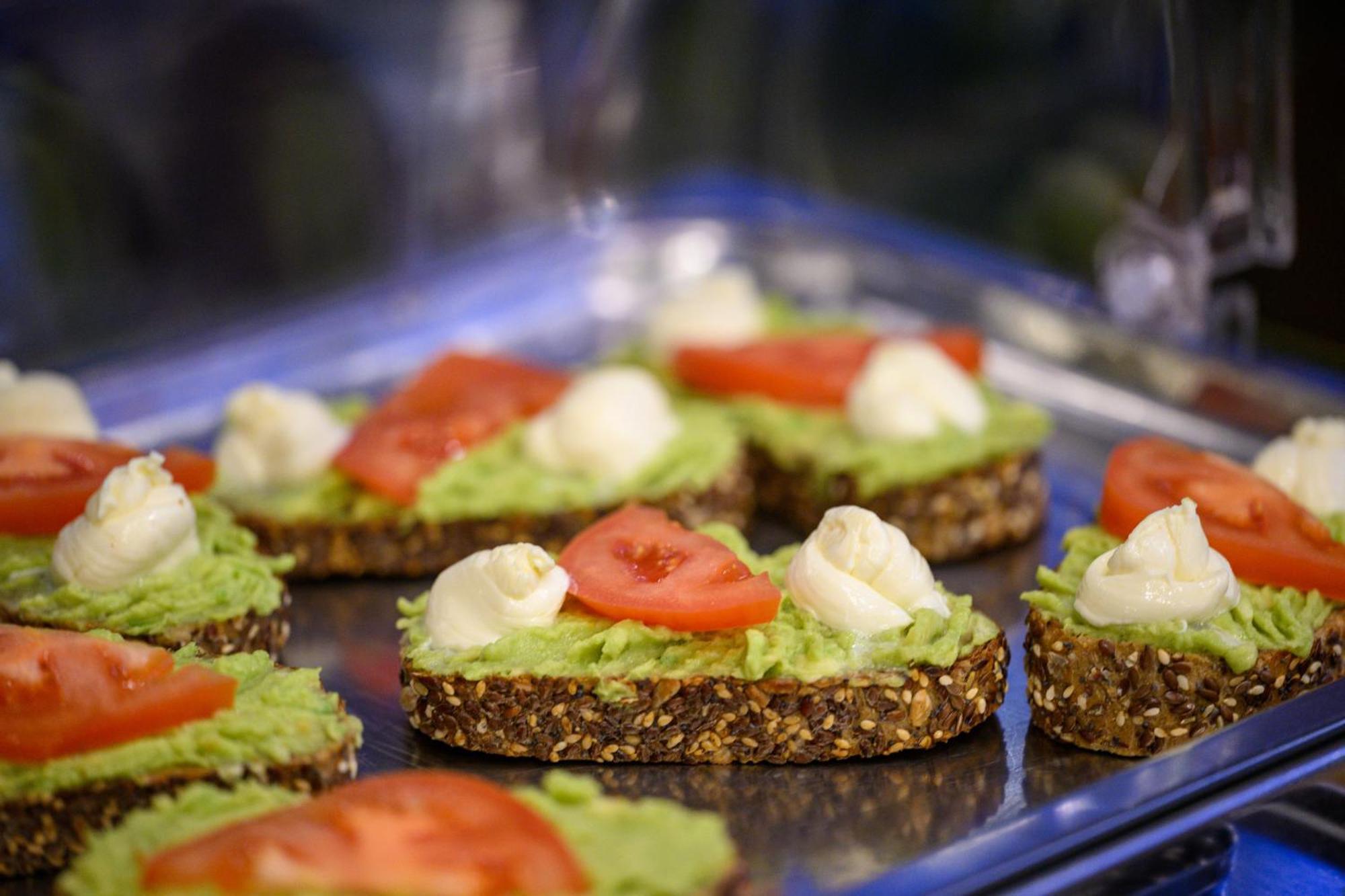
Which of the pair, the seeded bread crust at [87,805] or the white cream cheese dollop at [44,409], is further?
the white cream cheese dollop at [44,409]

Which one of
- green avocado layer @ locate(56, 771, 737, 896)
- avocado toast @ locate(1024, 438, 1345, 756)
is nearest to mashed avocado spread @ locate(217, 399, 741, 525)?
avocado toast @ locate(1024, 438, 1345, 756)

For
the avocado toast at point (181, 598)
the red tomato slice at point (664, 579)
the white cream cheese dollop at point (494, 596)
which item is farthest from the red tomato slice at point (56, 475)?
the red tomato slice at point (664, 579)

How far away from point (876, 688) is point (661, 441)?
1.22m

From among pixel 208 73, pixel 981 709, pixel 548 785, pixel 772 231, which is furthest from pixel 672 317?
pixel 548 785

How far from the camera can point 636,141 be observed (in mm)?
5512

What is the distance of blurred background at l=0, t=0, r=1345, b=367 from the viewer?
13.9 ft

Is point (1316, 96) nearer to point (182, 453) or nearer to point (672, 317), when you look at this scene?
point (672, 317)

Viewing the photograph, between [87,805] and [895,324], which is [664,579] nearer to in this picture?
[87,805]

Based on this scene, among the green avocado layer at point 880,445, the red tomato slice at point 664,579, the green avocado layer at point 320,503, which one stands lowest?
the green avocado layer at point 320,503

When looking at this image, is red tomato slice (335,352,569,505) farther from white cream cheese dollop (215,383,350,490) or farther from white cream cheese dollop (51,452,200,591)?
white cream cheese dollop (51,452,200,591)

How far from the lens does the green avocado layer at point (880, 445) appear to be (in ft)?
12.3

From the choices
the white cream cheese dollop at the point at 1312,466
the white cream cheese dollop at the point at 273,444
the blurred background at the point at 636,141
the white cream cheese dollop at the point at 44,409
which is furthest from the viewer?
the blurred background at the point at 636,141

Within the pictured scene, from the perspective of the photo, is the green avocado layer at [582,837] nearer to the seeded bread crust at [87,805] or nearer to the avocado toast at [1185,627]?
the seeded bread crust at [87,805]

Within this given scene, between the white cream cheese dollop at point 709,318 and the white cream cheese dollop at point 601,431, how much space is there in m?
0.56
